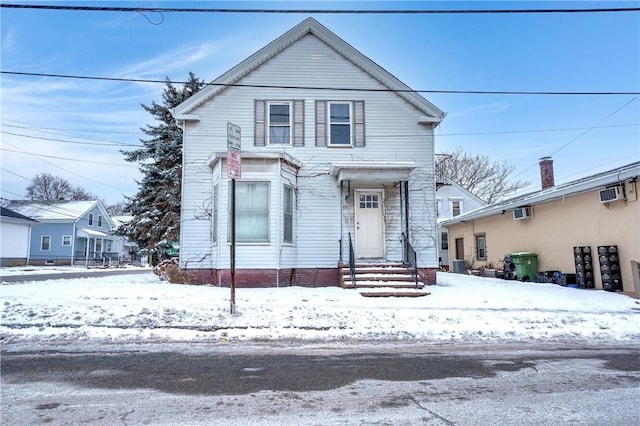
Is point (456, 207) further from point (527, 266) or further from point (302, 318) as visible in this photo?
point (302, 318)

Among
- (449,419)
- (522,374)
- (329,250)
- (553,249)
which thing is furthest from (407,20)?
(449,419)

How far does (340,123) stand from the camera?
1403cm

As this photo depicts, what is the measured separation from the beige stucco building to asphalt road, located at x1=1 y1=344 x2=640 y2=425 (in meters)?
6.85

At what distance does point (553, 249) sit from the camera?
47.7 feet

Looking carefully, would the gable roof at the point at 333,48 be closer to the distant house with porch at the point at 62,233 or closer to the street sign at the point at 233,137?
the street sign at the point at 233,137

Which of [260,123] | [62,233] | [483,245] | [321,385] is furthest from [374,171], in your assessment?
[62,233]

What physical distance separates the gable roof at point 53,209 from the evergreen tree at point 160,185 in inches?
864

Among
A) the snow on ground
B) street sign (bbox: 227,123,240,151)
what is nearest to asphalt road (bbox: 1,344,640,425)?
the snow on ground

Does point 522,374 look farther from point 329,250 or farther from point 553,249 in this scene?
point 553,249

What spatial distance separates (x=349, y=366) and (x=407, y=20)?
10398 mm

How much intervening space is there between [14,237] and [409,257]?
35202mm

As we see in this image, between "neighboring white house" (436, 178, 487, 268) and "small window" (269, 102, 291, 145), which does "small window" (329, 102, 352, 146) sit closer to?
"small window" (269, 102, 291, 145)

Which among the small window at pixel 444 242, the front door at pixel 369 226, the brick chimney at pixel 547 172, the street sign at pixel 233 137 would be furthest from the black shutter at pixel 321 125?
the small window at pixel 444 242

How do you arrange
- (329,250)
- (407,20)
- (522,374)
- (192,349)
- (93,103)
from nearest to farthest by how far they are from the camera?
(522,374)
(192,349)
(407,20)
(329,250)
(93,103)
